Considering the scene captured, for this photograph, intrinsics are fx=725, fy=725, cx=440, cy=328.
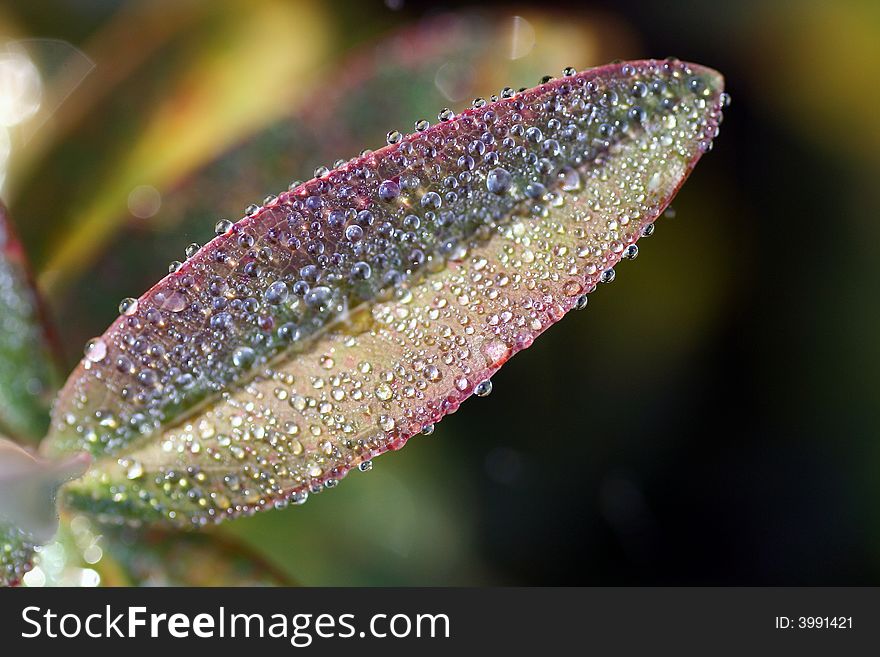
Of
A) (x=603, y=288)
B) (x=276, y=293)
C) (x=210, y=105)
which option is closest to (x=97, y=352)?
(x=276, y=293)

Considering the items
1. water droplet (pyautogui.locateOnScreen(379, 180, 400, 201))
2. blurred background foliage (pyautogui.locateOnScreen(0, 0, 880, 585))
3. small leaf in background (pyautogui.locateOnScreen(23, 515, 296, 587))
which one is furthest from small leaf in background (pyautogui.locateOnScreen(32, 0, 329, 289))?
water droplet (pyautogui.locateOnScreen(379, 180, 400, 201))

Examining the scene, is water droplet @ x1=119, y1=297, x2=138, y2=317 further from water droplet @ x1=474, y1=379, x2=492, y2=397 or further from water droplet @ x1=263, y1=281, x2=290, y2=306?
water droplet @ x1=474, y1=379, x2=492, y2=397

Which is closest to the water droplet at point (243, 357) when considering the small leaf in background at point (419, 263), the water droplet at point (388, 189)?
the small leaf in background at point (419, 263)

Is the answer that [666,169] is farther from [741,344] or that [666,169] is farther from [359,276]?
[741,344]

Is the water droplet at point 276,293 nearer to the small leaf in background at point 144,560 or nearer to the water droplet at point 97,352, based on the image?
the water droplet at point 97,352

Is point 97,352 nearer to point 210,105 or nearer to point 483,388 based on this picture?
point 483,388
